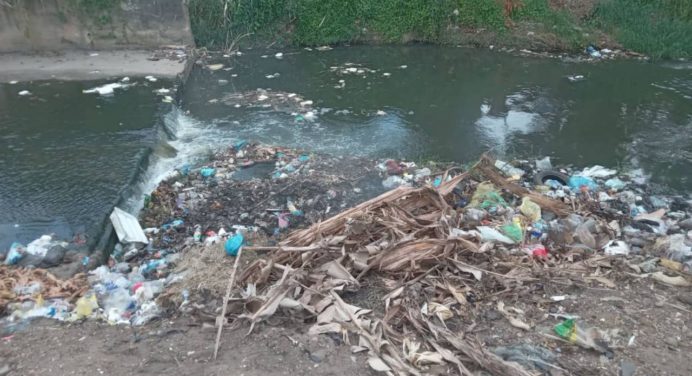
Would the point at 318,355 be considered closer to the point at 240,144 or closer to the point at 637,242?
the point at 637,242

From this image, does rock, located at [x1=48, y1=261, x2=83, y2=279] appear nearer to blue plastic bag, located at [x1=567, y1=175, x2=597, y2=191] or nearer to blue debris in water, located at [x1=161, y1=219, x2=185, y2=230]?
blue debris in water, located at [x1=161, y1=219, x2=185, y2=230]

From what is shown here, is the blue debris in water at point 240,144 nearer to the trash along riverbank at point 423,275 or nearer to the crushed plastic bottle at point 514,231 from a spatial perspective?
the trash along riverbank at point 423,275

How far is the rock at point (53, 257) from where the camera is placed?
4.00m

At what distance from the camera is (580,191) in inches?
202

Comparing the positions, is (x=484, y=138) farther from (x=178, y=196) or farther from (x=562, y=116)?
(x=178, y=196)

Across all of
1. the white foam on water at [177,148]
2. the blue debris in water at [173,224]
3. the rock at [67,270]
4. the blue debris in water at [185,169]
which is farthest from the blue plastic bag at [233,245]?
the blue debris in water at [185,169]

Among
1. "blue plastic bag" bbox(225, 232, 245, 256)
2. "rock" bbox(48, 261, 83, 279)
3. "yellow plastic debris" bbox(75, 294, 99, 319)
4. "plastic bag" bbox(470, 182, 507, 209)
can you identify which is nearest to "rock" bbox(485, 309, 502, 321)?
"plastic bag" bbox(470, 182, 507, 209)

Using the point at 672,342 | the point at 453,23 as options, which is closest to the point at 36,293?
Answer: the point at 672,342

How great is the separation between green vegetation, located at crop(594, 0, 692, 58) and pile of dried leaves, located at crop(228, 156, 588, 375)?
760 centimetres

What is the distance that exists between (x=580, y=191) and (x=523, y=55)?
5.38 metres

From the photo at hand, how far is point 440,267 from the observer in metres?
3.67

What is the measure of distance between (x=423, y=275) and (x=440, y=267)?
6.3 inches

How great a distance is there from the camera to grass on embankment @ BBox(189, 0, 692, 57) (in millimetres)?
9914

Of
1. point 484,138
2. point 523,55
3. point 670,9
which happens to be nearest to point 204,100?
point 484,138
